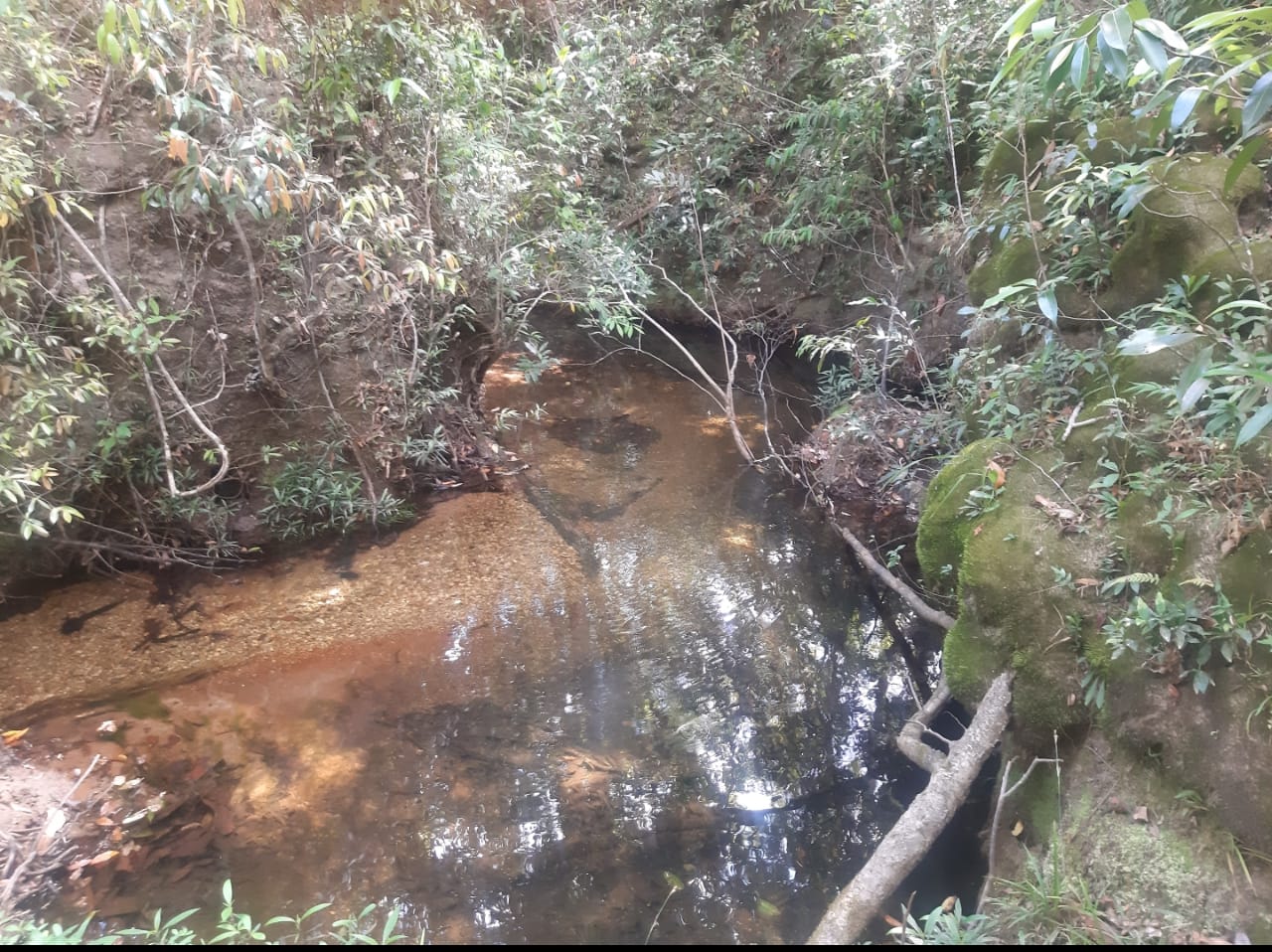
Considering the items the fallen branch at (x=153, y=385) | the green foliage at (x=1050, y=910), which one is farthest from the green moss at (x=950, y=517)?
the fallen branch at (x=153, y=385)

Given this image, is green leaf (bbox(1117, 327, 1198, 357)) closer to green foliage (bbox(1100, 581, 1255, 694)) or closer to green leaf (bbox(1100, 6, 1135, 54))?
green leaf (bbox(1100, 6, 1135, 54))

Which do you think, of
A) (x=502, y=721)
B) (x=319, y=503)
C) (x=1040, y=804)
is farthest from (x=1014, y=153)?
(x=319, y=503)

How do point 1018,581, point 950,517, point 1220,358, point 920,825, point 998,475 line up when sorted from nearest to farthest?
point 1220,358, point 920,825, point 1018,581, point 998,475, point 950,517

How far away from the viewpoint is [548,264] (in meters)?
6.67

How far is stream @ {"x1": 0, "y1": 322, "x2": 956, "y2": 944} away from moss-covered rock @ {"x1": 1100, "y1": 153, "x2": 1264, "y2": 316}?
2.78 meters

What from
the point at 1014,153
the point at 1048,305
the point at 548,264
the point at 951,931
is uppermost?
the point at 1014,153

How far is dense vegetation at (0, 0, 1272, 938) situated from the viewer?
286 cm

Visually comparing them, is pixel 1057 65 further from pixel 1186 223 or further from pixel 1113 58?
pixel 1186 223

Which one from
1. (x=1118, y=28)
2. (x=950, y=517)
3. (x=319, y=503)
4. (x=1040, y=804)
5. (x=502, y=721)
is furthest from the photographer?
(x=319, y=503)

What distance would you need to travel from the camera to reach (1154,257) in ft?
12.2

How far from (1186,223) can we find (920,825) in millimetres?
3267

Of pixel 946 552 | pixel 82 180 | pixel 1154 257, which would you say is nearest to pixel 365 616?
pixel 82 180

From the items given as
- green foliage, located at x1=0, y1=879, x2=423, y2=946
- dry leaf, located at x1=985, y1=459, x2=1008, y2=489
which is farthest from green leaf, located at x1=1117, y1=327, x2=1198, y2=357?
green foliage, located at x1=0, y1=879, x2=423, y2=946

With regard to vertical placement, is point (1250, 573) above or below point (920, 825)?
above
